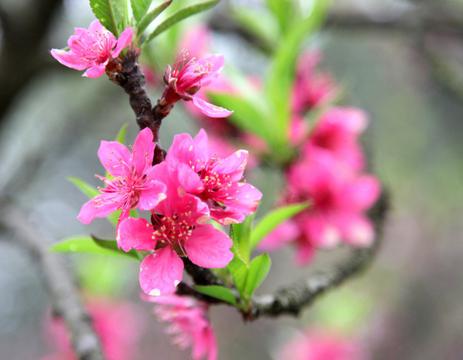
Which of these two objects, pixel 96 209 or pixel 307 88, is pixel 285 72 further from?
pixel 96 209

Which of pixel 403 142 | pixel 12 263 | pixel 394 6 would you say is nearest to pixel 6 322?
pixel 12 263

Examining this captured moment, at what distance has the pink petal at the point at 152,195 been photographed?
71 cm

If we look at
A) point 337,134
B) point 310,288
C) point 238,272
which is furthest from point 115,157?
point 337,134

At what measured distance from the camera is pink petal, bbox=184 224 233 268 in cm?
77

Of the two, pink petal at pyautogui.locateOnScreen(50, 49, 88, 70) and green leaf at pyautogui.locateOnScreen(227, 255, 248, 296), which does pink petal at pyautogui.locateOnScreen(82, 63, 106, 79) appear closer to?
pink petal at pyautogui.locateOnScreen(50, 49, 88, 70)

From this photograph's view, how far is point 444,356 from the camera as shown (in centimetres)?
506

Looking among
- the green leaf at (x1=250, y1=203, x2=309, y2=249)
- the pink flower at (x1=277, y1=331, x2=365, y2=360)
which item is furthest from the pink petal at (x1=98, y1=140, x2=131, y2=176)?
the pink flower at (x1=277, y1=331, x2=365, y2=360)

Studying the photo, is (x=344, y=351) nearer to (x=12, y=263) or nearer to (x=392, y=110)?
(x=392, y=110)

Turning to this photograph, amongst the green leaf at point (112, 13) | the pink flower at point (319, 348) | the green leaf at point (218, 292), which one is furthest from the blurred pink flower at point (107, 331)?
the green leaf at point (112, 13)

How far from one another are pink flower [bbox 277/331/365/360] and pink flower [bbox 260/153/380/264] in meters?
1.25

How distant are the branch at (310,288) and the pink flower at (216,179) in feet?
0.73

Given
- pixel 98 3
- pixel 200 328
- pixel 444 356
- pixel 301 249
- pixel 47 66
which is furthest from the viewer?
pixel 444 356

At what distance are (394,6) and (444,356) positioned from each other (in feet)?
11.7

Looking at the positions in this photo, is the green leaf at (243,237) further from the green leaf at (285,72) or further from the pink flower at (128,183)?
the green leaf at (285,72)
